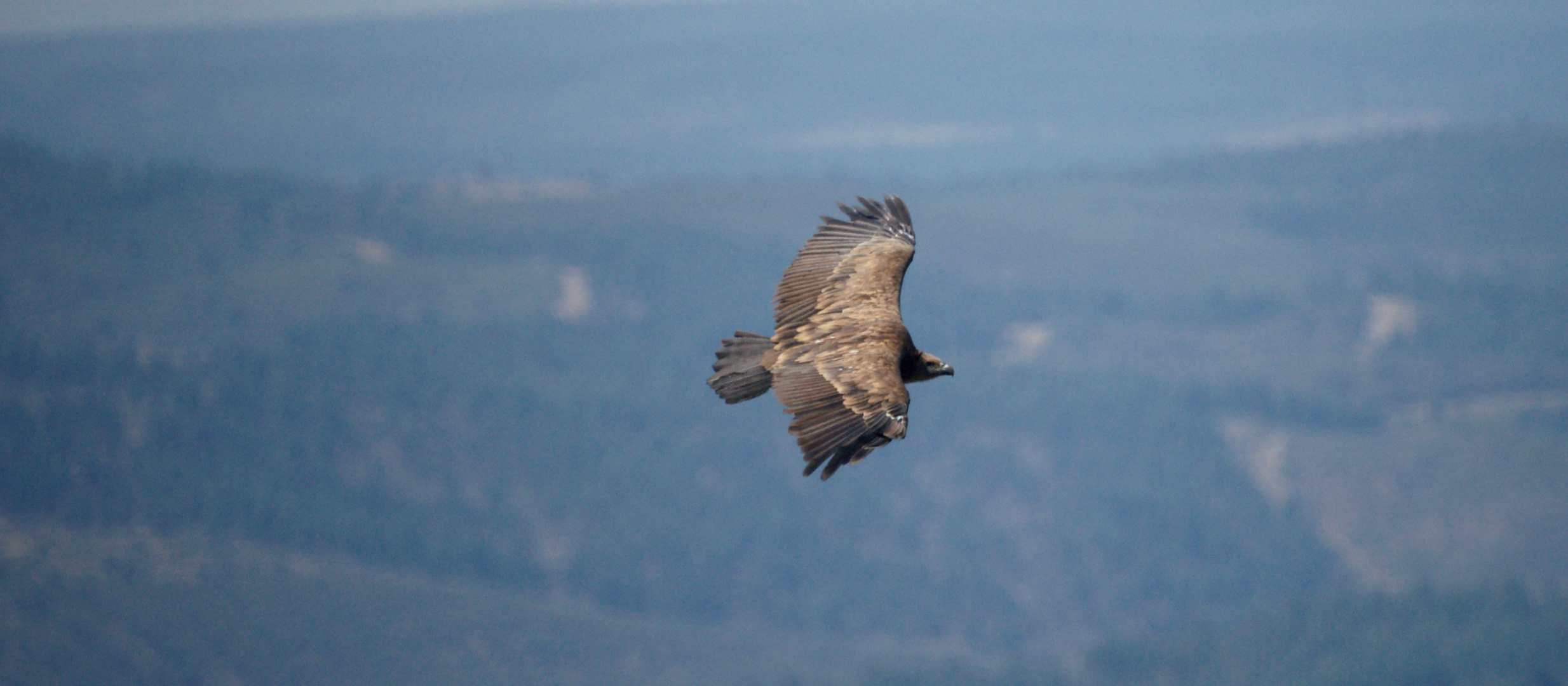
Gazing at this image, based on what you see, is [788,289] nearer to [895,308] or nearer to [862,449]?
[895,308]

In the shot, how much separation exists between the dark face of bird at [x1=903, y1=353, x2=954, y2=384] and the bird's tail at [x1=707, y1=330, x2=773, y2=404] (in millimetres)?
2116

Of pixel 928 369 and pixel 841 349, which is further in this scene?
Answer: pixel 928 369

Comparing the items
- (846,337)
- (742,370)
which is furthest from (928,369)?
(742,370)

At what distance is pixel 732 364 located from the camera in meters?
23.9

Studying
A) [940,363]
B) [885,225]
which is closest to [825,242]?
[885,225]

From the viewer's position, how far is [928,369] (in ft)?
80.8

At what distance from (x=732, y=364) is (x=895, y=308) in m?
2.98

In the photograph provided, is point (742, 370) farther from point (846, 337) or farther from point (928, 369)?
point (928, 369)

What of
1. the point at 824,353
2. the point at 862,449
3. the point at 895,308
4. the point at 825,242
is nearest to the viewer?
the point at 862,449

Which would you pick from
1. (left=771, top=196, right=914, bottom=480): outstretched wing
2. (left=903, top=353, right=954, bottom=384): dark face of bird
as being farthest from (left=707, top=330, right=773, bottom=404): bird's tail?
(left=903, top=353, right=954, bottom=384): dark face of bird

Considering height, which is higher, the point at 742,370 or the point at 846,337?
the point at 846,337

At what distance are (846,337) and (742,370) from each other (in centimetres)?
159

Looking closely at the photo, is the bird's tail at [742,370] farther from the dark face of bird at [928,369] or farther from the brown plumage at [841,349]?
the dark face of bird at [928,369]

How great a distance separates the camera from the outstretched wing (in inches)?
827
